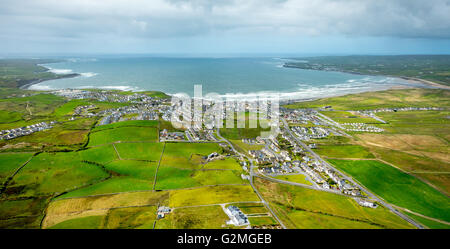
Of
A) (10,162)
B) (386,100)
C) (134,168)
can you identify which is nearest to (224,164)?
(134,168)

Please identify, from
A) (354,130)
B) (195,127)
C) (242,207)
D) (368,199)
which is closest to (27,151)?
(195,127)

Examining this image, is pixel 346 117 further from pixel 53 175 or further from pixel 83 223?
pixel 53 175

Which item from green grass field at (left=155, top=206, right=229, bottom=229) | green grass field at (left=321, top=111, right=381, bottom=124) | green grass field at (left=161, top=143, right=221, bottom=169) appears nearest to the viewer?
green grass field at (left=155, top=206, right=229, bottom=229)

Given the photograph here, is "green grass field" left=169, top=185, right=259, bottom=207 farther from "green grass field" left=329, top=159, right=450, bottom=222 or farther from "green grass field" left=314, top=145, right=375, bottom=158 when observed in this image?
"green grass field" left=314, top=145, right=375, bottom=158

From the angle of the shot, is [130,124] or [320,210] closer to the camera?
[320,210]

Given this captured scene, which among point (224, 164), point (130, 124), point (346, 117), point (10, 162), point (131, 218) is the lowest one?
point (131, 218)

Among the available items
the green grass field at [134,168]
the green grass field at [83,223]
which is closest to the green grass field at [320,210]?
the green grass field at [134,168]

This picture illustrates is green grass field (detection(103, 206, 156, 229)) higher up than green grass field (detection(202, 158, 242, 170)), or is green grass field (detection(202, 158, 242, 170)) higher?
green grass field (detection(202, 158, 242, 170))

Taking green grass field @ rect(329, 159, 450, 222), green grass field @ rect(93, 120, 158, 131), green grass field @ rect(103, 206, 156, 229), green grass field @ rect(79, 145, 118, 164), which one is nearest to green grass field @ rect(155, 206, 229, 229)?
green grass field @ rect(103, 206, 156, 229)
